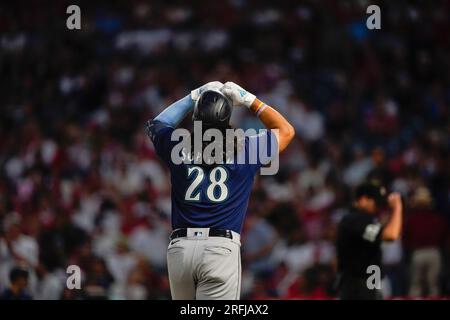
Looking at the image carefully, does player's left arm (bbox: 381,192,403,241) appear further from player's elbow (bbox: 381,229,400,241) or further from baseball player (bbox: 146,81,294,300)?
baseball player (bbox: 146,81,294,300)

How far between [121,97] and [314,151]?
11.2 feet

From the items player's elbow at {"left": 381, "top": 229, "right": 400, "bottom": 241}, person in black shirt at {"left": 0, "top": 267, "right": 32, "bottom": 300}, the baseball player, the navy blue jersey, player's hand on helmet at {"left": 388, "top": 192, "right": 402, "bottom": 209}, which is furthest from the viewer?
person in black shirt at {"left": 0, "top": 267, "right": 32, "bottom": 300}

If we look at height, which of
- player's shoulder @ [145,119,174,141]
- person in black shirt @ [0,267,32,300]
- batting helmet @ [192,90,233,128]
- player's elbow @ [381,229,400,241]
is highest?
batting helmet @ [192,90,233,128]

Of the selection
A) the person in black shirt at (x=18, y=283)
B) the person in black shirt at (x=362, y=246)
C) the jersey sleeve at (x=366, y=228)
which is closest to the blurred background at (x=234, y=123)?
the person in black shirt at (x=18, y=283)

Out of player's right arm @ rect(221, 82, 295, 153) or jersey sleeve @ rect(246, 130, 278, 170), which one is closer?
jersey sleeve @ rect(246, 130, 278, 170)

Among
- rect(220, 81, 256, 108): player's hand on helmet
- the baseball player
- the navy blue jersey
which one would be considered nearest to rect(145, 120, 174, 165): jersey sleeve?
the baseball player

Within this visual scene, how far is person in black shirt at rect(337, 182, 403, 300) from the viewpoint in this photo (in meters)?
8.19

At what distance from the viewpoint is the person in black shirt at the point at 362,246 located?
322 inches

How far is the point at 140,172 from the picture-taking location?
554 inches

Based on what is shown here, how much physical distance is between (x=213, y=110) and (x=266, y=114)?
41 centimetres

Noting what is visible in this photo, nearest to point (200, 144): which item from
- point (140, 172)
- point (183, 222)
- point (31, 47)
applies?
point (183, 222)

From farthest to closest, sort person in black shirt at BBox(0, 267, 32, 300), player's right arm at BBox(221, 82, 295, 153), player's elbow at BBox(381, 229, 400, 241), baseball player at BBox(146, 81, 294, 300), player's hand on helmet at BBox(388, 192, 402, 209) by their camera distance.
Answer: person in black shirt at BBox(0, 267, 32, 300), player's hand on helmet at BBox(388, 192, 402, 209), player's elbow at BBox(381, 229, 400, 241), player's right arm at BBox(221, 82, 295, 153), baseball player at BBox(146, 81, 294, 300)

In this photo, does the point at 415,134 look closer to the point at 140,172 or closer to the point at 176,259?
the point at 140,172

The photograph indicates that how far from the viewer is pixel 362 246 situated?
8.26 meters
